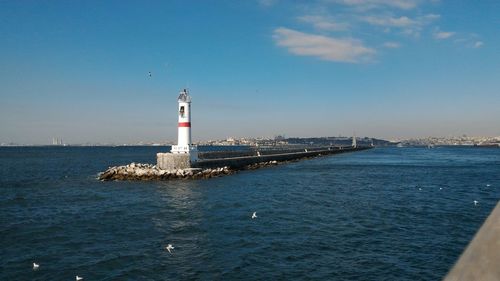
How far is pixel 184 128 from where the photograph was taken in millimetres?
43531

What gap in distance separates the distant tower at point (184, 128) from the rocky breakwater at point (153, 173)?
2305mm

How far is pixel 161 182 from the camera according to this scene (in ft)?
129

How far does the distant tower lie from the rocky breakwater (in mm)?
2305

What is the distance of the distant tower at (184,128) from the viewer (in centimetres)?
4344

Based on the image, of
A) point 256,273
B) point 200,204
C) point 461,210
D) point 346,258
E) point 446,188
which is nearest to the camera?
point 256,273

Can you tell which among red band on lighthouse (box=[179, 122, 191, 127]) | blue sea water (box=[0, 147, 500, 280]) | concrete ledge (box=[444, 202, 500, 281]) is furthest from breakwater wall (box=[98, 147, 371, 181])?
concrete ledge (box=[444, 202, 500, 281])

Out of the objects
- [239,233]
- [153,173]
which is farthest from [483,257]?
[153,173]

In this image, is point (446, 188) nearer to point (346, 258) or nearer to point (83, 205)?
point (346, 258)

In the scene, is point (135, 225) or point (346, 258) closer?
point (346, 258)

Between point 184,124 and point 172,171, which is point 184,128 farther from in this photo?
point 172,171

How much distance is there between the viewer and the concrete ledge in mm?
1155

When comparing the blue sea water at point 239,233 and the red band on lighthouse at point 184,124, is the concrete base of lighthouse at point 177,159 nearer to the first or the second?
the red band on lighthouse at point 184,124

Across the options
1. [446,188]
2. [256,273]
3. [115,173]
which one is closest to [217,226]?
[256,273]

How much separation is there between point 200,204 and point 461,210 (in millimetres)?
15234
